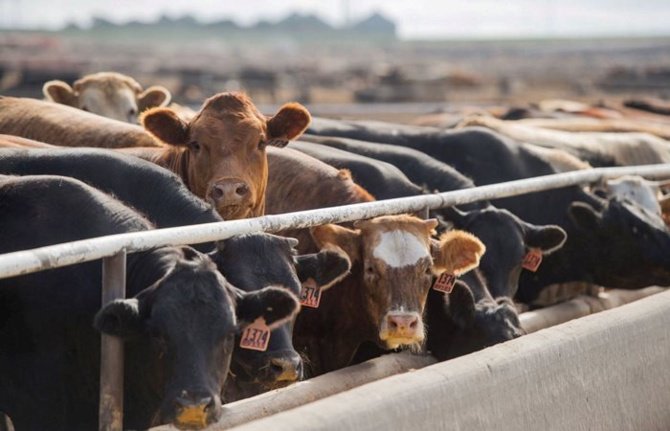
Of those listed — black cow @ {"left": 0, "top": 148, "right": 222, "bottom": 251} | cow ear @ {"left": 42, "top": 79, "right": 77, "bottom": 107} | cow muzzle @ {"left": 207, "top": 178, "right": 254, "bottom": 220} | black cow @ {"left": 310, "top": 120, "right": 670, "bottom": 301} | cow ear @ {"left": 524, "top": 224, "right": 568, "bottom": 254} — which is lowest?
cow ear @ {"left": 42, "top": 79, "right": 77, "bottom": 107}

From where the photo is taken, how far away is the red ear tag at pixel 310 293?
19.2ft

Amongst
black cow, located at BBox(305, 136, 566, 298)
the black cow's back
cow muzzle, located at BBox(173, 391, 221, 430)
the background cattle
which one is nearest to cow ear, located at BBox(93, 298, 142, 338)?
cow muzzle, located at BBox(173, 391, 221, 430)

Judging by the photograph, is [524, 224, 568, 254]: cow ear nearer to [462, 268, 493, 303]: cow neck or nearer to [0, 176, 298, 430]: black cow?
[462, 268, 493, 303]: cow neck

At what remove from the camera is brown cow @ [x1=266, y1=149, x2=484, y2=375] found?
246 inches

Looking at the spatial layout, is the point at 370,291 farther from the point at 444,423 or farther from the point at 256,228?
the point at 444,423

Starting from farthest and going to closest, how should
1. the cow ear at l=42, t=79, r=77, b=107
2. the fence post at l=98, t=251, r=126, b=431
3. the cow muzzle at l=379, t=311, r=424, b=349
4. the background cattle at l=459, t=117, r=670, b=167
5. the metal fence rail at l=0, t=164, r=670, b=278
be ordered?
the cow ear at l=42, t=79, r=77, b=107, the background cattle at l=459, t=117, r=670, b=167, the cow muzzle at l=379, t=311, r=424, b=349, the fence post at l=98, t=251, r=126, b=431, the metal fence rail at l=0, t=164, r=670, b=278

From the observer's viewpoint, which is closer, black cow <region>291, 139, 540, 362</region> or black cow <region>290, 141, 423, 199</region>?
black cow <region>291, 139, 540, 362</region>

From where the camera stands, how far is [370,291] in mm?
6469

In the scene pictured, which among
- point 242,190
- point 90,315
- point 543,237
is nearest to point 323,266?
point 90,315

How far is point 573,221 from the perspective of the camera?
8836 mm

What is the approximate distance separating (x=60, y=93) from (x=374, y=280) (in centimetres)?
625

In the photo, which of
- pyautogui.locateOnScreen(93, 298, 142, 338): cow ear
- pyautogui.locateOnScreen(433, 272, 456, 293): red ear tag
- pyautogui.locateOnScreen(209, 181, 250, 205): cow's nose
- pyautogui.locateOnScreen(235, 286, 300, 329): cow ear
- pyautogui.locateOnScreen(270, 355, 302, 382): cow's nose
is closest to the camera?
pyautogui.locateOnScreen(93, 298, 142, 338): cow ear

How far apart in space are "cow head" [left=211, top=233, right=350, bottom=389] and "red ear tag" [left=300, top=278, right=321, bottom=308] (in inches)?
4.8

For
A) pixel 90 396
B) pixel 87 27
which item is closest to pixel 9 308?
pixel 90 396
